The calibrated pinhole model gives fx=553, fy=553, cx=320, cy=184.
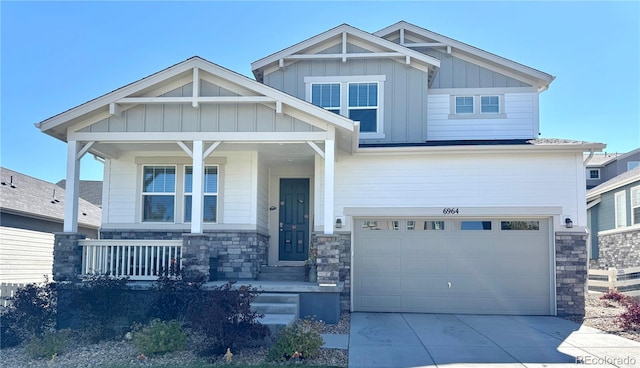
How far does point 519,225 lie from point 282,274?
5477 mm

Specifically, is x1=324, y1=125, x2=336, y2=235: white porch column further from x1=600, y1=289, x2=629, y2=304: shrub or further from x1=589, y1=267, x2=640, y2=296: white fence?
x1=589, y1=267, x2=640, y2=296: white fence

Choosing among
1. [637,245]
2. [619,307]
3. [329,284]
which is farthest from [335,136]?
[637,245]

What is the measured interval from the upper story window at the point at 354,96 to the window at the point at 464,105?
233 centimetres

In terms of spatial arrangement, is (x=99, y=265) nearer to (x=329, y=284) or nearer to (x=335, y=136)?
(x=329, y=284)

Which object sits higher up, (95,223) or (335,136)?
(335,136)

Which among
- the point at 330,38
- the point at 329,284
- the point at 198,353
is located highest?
the point at 330,38

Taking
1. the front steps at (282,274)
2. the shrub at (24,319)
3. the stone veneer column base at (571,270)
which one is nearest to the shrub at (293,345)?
the shrub at (24,319)

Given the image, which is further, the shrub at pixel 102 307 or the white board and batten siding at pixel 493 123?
the white board and batten siding at pixel 493 123

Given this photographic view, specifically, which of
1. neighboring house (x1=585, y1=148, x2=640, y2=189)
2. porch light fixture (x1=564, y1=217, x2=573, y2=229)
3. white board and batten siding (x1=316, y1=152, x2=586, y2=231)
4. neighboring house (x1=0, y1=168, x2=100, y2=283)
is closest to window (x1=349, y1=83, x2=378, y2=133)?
white board and batten siding (x1=316, y1=152, x2=586, y2=231)

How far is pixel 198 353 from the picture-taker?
8.01 metres

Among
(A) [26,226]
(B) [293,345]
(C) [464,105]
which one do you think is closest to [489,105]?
(C) [464,105]

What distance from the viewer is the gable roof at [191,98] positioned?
427 inches

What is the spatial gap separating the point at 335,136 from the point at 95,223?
13.1m

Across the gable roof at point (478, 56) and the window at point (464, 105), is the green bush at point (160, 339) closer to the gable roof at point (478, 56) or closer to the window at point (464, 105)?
the window at point (464, 105)
